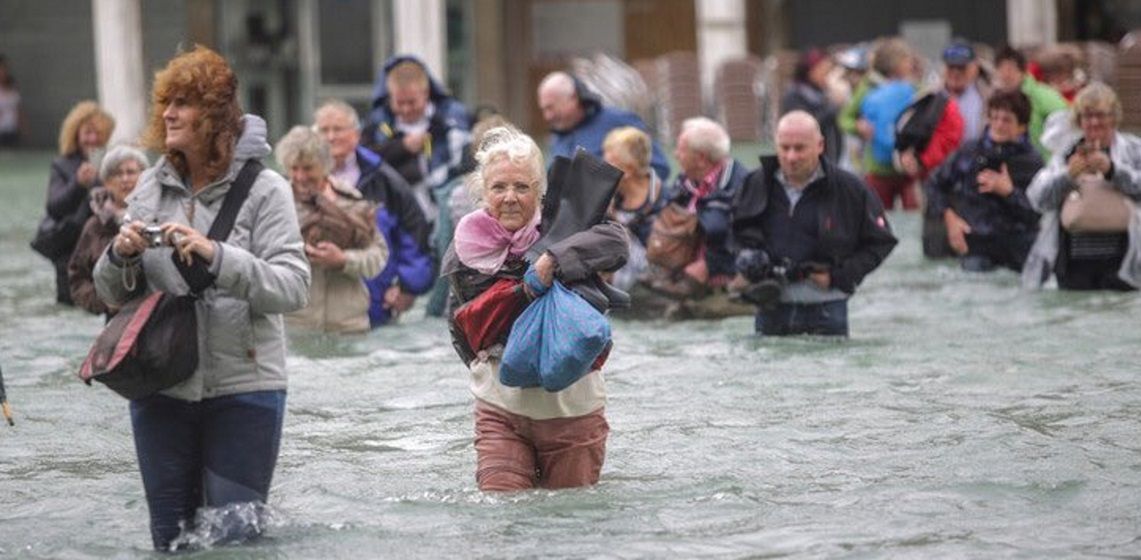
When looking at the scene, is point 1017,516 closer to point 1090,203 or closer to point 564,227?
point 564,227

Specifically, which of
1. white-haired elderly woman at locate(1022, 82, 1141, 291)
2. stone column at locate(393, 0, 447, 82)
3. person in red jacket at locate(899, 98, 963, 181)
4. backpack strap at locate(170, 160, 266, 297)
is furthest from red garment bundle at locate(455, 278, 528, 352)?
stone column at locate(393, 0, 447, 82)

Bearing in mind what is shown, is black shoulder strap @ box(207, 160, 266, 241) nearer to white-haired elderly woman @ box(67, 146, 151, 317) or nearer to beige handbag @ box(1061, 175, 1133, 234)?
white-haired elderly woman @ box(67, 146, 151, 317)

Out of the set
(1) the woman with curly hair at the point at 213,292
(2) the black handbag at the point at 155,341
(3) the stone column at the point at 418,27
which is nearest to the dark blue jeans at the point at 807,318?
(1) the woman with curly hair at the point at 213,292

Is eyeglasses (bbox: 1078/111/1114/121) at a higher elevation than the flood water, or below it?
higher

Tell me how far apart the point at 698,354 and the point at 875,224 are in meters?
1.53

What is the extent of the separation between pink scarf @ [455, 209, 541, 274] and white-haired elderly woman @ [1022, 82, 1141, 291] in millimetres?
7857

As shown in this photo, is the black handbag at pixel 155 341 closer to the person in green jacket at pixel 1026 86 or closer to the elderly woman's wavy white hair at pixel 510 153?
the elderly woman's wavy white hair at pixel 510 153

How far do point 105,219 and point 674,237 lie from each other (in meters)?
3.56

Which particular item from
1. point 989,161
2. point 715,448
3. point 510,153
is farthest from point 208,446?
point 989,161

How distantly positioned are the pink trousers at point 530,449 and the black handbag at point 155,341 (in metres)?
1.46

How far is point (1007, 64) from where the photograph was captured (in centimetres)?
A: 1970

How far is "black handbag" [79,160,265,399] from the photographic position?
7.76 meters

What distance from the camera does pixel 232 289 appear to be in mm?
7812

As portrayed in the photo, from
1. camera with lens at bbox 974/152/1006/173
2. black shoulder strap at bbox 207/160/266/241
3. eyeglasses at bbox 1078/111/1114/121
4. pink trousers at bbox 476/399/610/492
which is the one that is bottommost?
pink trousers at bbox 476/399/610/492
